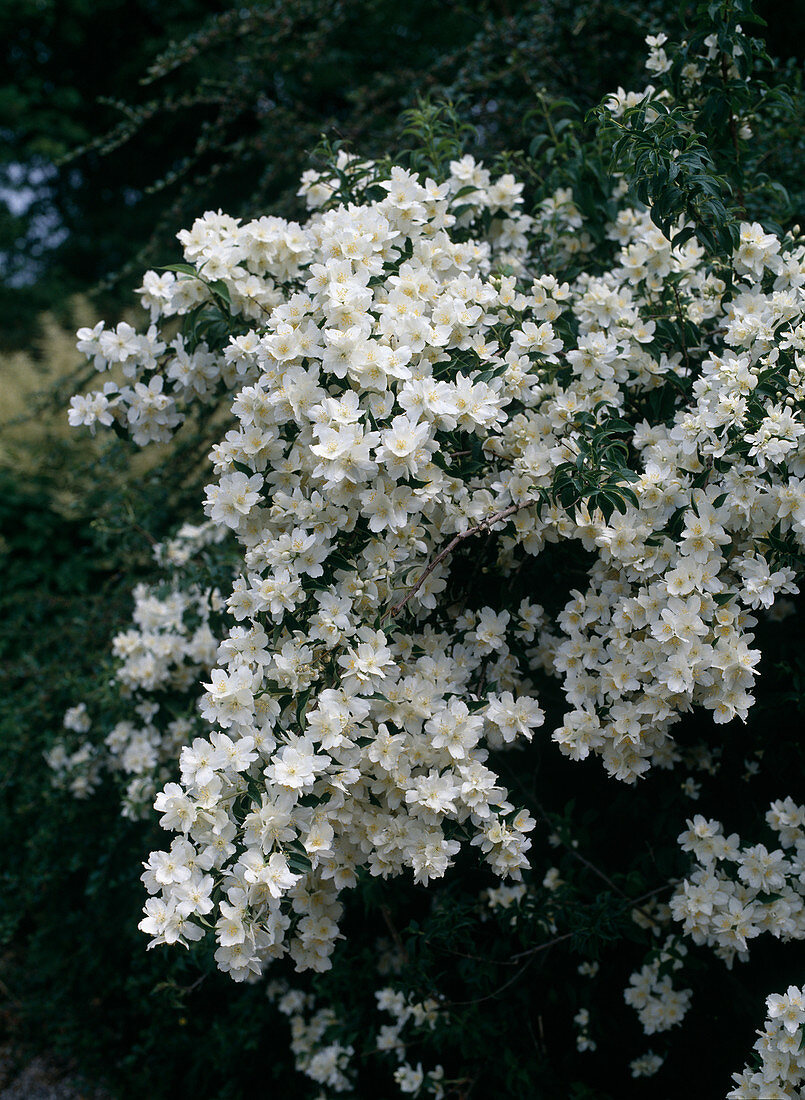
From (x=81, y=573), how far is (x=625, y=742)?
3928mm

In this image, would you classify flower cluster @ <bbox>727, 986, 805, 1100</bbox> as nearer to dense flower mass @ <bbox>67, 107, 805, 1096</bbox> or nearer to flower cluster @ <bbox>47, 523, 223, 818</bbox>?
dense flower mass @ <bbox>67, 107, 805, 1096</bbox>

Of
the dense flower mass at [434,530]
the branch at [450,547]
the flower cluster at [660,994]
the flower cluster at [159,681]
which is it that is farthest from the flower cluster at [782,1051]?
the flower cluster at [159,681]

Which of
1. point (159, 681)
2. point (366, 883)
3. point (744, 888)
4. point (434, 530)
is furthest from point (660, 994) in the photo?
point (159, 681)

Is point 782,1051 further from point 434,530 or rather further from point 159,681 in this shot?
point 159,681

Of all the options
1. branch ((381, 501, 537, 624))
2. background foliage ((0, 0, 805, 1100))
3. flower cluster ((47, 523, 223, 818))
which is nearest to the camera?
branch ((381, 501, 537, 624))

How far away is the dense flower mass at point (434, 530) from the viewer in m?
1.38

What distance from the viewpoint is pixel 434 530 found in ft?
5.49

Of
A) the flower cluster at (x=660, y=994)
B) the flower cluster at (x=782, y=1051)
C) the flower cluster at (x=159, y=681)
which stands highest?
the flower cluster at (x=159, y=681)

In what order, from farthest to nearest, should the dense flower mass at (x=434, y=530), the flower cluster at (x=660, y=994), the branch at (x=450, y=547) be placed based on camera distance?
the flower cluster at (x=660, y=994), the branch at (x=450, y=547), the dense flower mass at (x=434, y=530)

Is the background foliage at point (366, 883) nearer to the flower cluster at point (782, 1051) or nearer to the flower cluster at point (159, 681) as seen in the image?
Result: the flower cluster at point (159, 681)

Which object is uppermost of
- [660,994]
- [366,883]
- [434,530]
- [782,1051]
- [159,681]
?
[434,530]

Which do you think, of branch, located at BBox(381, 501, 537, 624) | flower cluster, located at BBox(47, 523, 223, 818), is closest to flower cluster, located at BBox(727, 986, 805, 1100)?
branch, located at BBox(381, 501, 537, 624)

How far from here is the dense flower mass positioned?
1.38 meters

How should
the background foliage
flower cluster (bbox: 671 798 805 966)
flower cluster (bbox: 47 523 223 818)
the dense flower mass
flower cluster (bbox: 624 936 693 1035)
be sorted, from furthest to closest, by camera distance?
1. flower cluster (bbox: 47 523 223 818)
2. the background foliage
3. flower cluster (bbox: 624 936 693 1035)
4. flower cluster (bbox: 671 798 805 966)
5. the dense flower mass
